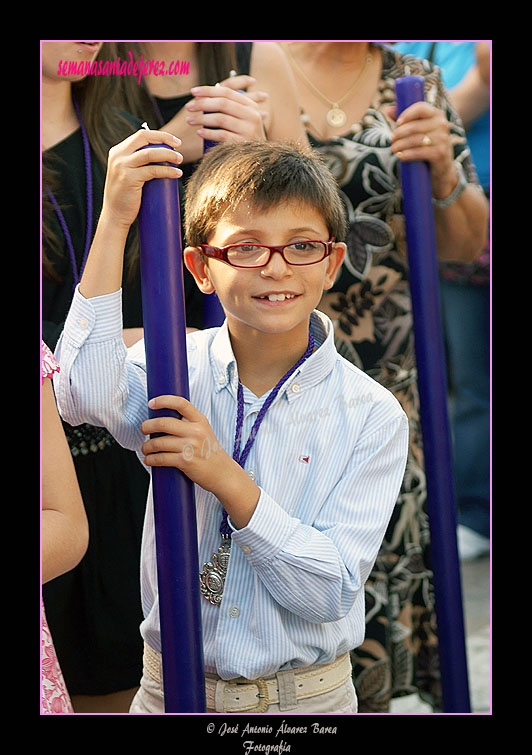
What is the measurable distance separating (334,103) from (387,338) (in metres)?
0.49

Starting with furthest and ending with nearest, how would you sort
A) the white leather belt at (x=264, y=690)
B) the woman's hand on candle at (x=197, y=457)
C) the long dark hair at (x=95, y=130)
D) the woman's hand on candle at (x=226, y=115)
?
the long dark hair at (x=95, y=130)
the woman's hand on candle at (x=226, y=115)
the white leather belt at (x=264, y=690)
the woman's hand on candle at (x=197, y=457)

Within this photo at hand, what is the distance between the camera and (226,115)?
1582mm

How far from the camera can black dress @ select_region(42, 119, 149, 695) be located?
188cm

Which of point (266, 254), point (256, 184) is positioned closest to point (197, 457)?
point (266, 254)

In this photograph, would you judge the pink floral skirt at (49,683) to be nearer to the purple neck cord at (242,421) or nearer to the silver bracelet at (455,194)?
the purple neck cord at (242,421)

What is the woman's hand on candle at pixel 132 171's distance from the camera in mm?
1237

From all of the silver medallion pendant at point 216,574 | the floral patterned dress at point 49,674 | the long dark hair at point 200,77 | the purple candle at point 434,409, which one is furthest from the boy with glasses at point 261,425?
the long dark hair at point 200,77

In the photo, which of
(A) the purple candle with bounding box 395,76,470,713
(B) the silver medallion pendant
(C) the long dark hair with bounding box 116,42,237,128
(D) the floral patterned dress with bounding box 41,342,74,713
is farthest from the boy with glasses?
(C) the long dark hair with bounding box 116,42,237,128

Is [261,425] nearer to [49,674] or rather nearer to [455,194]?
[49,674]

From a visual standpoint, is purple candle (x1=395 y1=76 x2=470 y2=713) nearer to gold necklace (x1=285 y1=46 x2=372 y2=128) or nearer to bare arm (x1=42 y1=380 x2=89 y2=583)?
gold necklace (x1=285 y1=46 x2=372 y2=128)

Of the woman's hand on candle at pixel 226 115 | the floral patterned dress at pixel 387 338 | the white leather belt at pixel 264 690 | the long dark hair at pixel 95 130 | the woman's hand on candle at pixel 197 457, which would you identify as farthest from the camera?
the floral patterned dress at pixel 387 338

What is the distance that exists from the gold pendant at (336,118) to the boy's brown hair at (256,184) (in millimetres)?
442

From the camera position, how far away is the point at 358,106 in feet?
6.20
